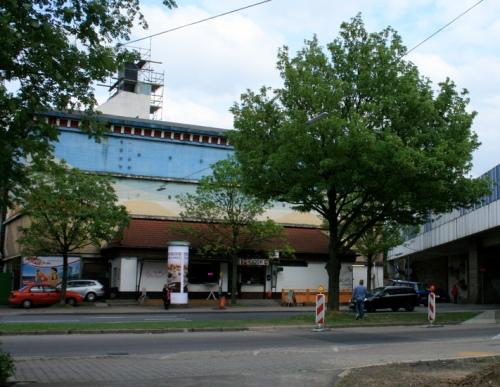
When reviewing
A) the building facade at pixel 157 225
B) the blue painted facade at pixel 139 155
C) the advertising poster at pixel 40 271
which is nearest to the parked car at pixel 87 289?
the building facade at pixel 157 225

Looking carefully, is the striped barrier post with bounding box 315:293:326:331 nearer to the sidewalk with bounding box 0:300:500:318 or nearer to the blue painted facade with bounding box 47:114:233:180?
the sidewalk with bounding box 0:300:500:318

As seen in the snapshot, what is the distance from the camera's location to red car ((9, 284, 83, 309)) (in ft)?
112

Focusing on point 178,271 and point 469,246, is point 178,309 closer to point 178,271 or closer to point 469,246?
point 178,271

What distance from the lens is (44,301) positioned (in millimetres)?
34938

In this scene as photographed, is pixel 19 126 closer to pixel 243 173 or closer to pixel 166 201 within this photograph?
pixel 243 173

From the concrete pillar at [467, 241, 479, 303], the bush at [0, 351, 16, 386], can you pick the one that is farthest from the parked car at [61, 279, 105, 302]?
the bush at [0, 351, 16, 386]

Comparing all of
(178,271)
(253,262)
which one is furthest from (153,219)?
(178,271)

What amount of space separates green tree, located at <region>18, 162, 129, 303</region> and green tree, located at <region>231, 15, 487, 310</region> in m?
12.0

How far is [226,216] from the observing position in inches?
1547

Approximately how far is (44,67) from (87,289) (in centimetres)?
3247

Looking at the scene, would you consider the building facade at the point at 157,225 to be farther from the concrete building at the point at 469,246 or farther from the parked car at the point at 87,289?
the concrete building at the point at 469,246

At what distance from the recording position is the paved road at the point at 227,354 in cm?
1001

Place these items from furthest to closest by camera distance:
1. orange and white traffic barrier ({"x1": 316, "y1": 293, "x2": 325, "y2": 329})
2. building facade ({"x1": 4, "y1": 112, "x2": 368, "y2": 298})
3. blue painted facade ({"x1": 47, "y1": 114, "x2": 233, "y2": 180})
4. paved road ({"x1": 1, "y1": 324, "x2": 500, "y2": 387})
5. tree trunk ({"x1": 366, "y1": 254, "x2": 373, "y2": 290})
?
blue painted facade ({"x1": 47, "y1": 114, "x2": 233, "y2": 180}) < tree trunk ({"x1": 366, "y1": 254, "x2": 373, "y2": 290}) < building facade ({"x1": 4, "y1": 112, "x2": 368, "y2": 298}) < orange and white traffic barrier ({"x1": 316, "y1": 293, "x2": 325, "y2": 329}) < paved road ({"x1": 1, "y1": 324, "x2": 500, "y2": 387})

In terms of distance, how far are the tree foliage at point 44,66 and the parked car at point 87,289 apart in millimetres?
31276
